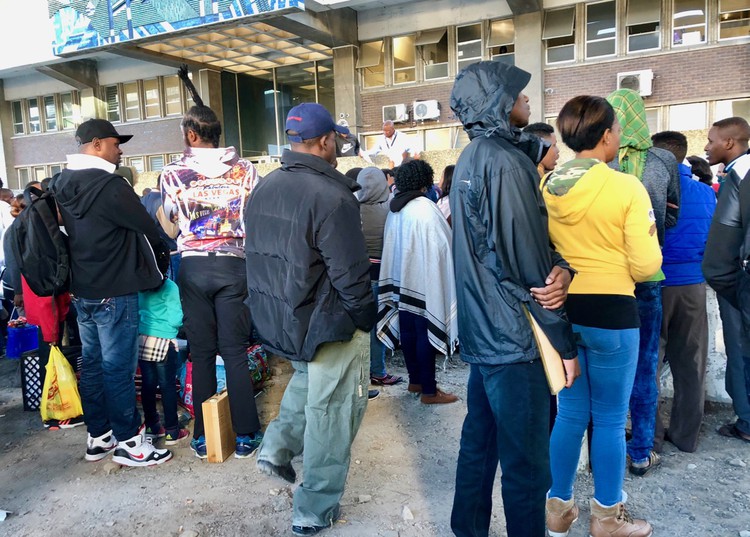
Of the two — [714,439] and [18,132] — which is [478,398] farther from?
[18,132]

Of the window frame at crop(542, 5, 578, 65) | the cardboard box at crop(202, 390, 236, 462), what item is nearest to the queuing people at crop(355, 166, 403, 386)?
the cardboard box at crop(202, 390, 236, 462)

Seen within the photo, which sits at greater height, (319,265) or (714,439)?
(319,265)

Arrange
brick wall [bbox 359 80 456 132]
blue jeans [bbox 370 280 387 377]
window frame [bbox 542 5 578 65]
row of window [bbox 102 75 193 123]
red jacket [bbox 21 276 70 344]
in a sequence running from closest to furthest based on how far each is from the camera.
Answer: red jacket [bbox 21 276 70 344] → blue jeans [bbox 370 280 387 377] → window frame [bbox 542 5 578 65] → brick wall [bbox 359 80 456 132] → row of window [bbox 102 75 193 123]

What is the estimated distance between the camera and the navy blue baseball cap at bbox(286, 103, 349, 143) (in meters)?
2.88

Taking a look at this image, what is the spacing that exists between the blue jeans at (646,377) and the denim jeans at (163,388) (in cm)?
309

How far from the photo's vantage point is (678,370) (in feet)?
12.3

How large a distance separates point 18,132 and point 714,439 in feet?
90.8

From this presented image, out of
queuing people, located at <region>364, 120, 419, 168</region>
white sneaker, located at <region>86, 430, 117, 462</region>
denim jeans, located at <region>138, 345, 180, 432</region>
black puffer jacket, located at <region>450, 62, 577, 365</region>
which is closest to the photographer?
black puffer jacket, located at <region>450, 62, 577, 365</region>

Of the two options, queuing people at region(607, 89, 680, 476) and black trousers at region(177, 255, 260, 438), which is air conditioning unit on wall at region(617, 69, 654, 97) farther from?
black trousers at region(177, 255, 260, 438)

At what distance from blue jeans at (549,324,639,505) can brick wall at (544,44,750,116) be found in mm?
14134

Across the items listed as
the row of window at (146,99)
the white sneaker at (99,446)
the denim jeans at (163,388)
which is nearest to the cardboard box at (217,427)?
the denim jeans at (163,388)

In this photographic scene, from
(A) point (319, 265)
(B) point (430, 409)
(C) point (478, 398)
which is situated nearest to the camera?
(C) point (478, 398)

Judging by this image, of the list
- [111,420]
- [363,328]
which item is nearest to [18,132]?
[111,420]

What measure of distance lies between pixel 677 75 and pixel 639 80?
875 millimetres
